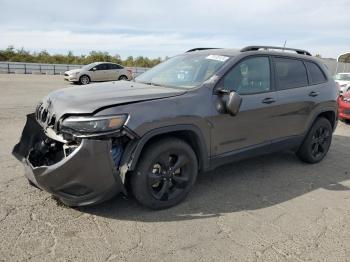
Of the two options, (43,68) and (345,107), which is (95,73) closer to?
(43,68)

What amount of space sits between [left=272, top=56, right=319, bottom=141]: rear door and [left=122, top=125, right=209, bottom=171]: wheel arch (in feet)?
4.33

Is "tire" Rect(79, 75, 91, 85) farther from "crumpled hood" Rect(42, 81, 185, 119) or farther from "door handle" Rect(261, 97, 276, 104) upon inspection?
"door handle" Rect(261, 97, 276, 104)

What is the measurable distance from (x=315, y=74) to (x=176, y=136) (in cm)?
297

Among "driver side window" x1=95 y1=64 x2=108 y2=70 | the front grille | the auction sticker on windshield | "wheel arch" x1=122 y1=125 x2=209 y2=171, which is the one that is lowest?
"wheel arch" x1=122 y1=125 x2=209 y2=171

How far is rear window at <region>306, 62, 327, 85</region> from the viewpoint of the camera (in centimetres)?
547

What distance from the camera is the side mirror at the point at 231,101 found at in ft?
12.4

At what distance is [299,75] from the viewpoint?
524cm

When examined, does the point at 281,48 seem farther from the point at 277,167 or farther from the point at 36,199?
the point at 36,199

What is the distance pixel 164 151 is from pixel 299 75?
2.79 metres

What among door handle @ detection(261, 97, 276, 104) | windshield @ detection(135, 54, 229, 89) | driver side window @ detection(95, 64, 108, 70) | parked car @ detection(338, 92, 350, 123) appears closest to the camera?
windshield @ detection(135, 54, 229, 89)

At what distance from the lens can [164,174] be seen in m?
3.67

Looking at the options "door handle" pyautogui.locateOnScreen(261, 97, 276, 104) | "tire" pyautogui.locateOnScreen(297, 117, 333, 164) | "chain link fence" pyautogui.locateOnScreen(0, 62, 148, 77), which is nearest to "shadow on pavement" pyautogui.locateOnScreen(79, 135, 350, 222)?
"tire" pyautogui.locateOnScreen(297, 117, 333, 164)

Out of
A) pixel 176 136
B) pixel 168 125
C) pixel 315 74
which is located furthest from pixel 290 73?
pixel 168 125

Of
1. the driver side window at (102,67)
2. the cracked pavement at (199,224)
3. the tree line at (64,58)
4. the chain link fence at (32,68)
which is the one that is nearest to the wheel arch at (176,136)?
the cracked pavement at (199,224)
